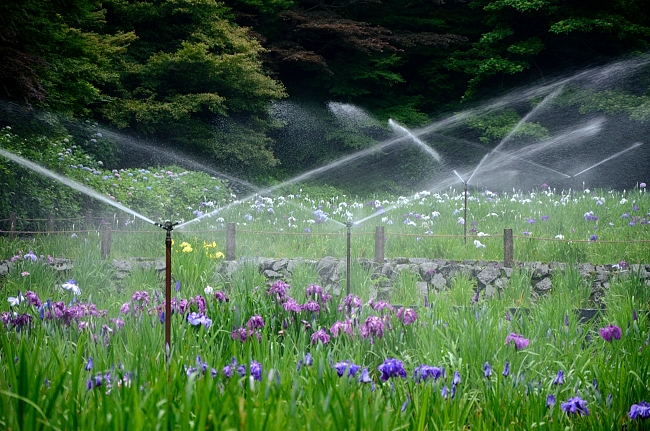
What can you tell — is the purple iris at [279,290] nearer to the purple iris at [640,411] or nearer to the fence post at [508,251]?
the purple iris at [640,411]

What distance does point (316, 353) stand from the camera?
2.70m

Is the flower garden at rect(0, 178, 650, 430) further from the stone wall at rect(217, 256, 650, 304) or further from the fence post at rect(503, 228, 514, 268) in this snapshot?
the fence post at rect(503, 228, 514, 268)

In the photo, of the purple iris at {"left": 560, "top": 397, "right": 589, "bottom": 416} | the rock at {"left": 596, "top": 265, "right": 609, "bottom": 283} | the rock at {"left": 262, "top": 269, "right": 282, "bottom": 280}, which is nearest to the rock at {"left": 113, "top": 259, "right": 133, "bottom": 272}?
the rock at {"left": 262, "top": 269, "right": 282, "bottom": 280}

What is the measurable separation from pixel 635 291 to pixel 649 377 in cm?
237

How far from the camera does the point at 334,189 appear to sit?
53.4 feet

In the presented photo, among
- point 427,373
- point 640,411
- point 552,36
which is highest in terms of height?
point 552,36

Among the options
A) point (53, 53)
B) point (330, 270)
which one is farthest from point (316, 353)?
point (53, 53)

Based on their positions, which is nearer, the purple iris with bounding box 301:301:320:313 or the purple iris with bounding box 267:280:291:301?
the purple iris with bounding box 301:301:320:313

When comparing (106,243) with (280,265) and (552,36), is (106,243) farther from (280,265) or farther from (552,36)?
(552,36)

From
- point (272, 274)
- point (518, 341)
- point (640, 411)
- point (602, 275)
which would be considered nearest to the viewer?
point (640, 411)

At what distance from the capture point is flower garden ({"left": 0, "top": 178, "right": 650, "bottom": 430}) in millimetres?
1833

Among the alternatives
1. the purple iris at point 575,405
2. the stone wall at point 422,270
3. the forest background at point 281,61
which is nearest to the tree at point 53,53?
the forest background at point 281,61

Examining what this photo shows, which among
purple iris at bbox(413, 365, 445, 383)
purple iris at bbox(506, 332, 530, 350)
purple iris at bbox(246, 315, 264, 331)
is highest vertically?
purple iris at bbox(246, 315, 264, 331)

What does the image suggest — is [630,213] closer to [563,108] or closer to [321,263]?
[321,263]
